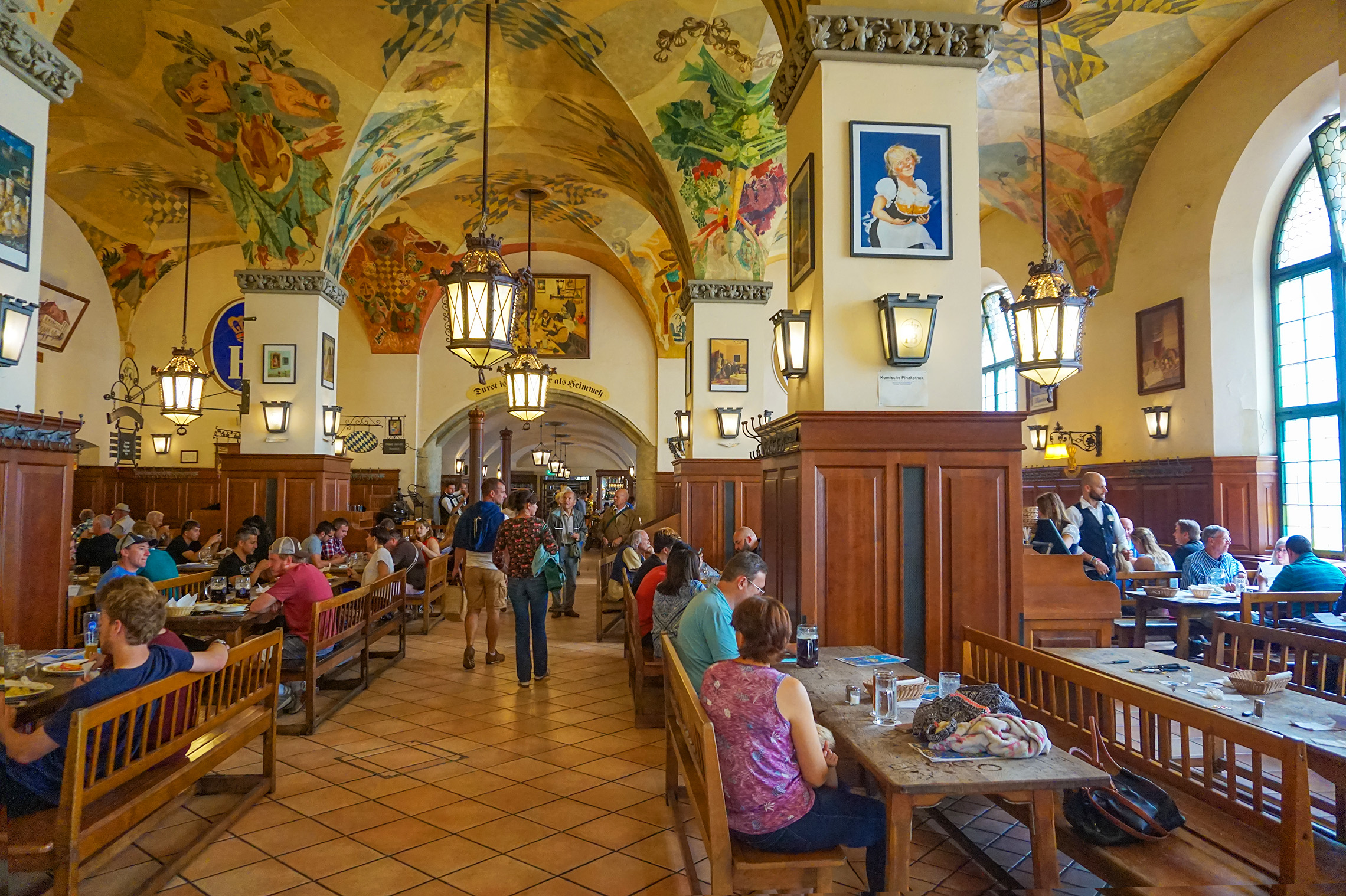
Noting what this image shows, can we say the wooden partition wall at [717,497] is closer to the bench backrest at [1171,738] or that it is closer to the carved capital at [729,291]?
the carved capital at [729,291]

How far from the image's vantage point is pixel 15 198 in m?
4.90

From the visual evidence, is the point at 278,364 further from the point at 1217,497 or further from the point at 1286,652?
the point at 1217,497

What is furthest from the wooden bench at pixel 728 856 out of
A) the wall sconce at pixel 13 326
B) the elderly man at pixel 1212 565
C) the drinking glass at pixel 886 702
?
the elderly man at pixel 1212 565

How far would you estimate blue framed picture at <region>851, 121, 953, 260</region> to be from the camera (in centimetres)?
451

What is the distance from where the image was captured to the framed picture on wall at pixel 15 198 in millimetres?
4828

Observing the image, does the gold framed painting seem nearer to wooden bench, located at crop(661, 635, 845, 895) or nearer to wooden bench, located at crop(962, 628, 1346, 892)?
wooden bench, located at crop(962, 628, 1346, 892)

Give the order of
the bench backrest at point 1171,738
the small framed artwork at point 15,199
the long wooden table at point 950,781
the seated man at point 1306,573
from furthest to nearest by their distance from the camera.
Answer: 1. the seated man at point 1306,573
2. the small framed artwork at point 15,199
3. the long wooden table at point 950,781
4. the bench backrest at point 1171,738

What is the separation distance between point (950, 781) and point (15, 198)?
6120 mm

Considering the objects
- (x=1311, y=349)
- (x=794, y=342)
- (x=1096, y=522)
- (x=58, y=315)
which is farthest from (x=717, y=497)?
(x=58, y=315)

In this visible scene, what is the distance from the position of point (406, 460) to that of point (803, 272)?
12.3m

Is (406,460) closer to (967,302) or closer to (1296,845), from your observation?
(967,302)

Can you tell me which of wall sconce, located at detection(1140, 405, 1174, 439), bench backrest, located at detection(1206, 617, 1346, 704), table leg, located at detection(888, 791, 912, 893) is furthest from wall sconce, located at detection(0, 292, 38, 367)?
wall sconce, located at detection(1140, 405, 1174, 439)

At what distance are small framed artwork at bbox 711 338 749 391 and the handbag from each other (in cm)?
716

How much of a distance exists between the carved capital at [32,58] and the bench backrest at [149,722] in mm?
4045
